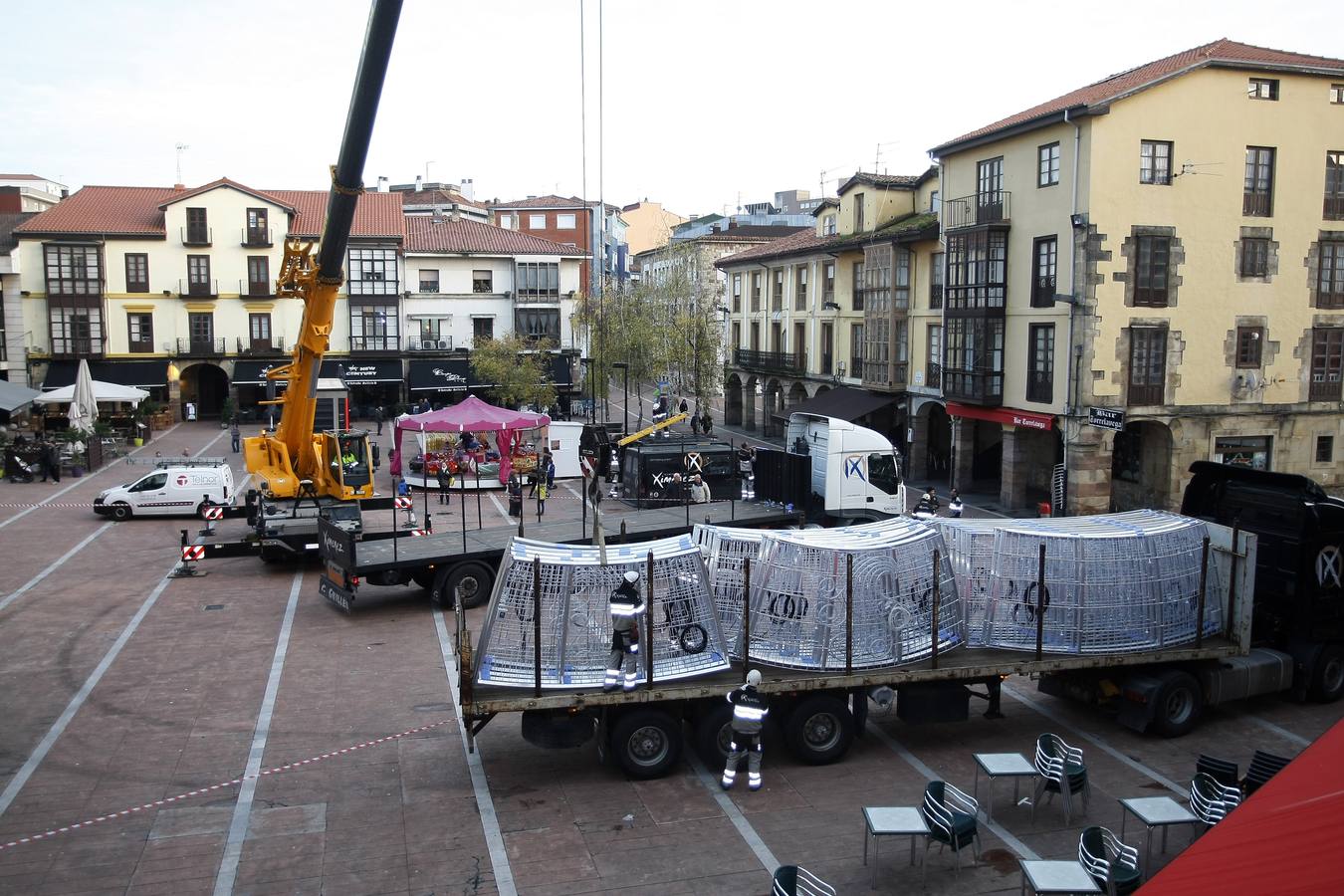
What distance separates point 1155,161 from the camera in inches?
1224

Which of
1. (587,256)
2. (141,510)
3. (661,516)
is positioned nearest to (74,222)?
(587,256)

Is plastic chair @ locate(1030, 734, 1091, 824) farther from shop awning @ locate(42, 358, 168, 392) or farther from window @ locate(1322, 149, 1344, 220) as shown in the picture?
shop awning @ locate(42, 358, 168, 392)

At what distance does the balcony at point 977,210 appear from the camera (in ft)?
113

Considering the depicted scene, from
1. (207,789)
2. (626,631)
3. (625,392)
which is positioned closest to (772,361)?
(625,392)

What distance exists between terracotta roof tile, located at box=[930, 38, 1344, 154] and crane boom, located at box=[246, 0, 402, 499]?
66.5ft

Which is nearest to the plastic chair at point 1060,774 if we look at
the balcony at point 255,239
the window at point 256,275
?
the window at point 256,275

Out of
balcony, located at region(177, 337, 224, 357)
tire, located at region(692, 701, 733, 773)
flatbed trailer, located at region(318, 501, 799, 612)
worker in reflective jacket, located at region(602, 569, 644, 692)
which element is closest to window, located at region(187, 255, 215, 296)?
balcony, located at region(177, 337, 224, 357)

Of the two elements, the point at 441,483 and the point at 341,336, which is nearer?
the point at 441,483

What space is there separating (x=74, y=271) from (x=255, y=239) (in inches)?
351

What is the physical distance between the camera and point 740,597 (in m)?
13.2

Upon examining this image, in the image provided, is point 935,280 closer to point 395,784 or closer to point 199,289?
point 395,784

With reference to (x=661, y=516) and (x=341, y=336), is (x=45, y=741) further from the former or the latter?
(x=341, y=336)

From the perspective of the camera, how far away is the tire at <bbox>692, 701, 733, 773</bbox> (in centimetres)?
1288

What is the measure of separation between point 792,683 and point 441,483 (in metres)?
25.0
